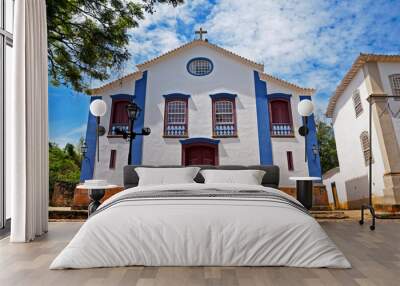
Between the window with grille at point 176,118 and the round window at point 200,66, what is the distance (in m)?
0.55

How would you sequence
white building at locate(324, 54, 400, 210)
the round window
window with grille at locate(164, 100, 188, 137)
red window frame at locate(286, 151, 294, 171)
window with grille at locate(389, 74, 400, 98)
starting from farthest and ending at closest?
1. the round window
2. window with grille at locate(164, 100, 188, 137)
3. window with grille at locate(389, 74, 400, 98)
4. red window frame at locate(286, 151, 294, 171)
5. white building at locate(324, 54, 400, 210)

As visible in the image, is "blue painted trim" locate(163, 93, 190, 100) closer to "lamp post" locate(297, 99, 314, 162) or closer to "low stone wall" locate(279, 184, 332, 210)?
"lamp post" locate(297, 99, 314, 162)

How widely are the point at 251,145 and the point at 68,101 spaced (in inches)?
121

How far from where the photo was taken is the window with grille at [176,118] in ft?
16.7

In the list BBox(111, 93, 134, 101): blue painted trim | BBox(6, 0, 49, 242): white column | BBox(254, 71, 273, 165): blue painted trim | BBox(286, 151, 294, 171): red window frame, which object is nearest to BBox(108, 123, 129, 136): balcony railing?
BBox(111, 93, 134, 101): blue painted trim

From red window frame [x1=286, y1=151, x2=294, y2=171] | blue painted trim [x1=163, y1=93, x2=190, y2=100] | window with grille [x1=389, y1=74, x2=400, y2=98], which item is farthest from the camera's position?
blue painted trim [x1=163, y1=93, x2=190, y2=100]

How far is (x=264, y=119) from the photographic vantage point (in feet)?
16.7

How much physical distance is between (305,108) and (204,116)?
155 cm

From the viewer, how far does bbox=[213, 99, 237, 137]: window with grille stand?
5.05 metres

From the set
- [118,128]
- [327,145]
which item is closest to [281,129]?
[327,145]

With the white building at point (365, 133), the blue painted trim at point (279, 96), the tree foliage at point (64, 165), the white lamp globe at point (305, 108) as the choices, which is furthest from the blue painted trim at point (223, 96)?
the tree foliage at point (64, 165)

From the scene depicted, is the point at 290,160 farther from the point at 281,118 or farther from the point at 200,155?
the point at 200,155

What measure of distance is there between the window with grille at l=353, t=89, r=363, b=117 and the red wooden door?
2.36m

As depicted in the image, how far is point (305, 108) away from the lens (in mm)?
4957
